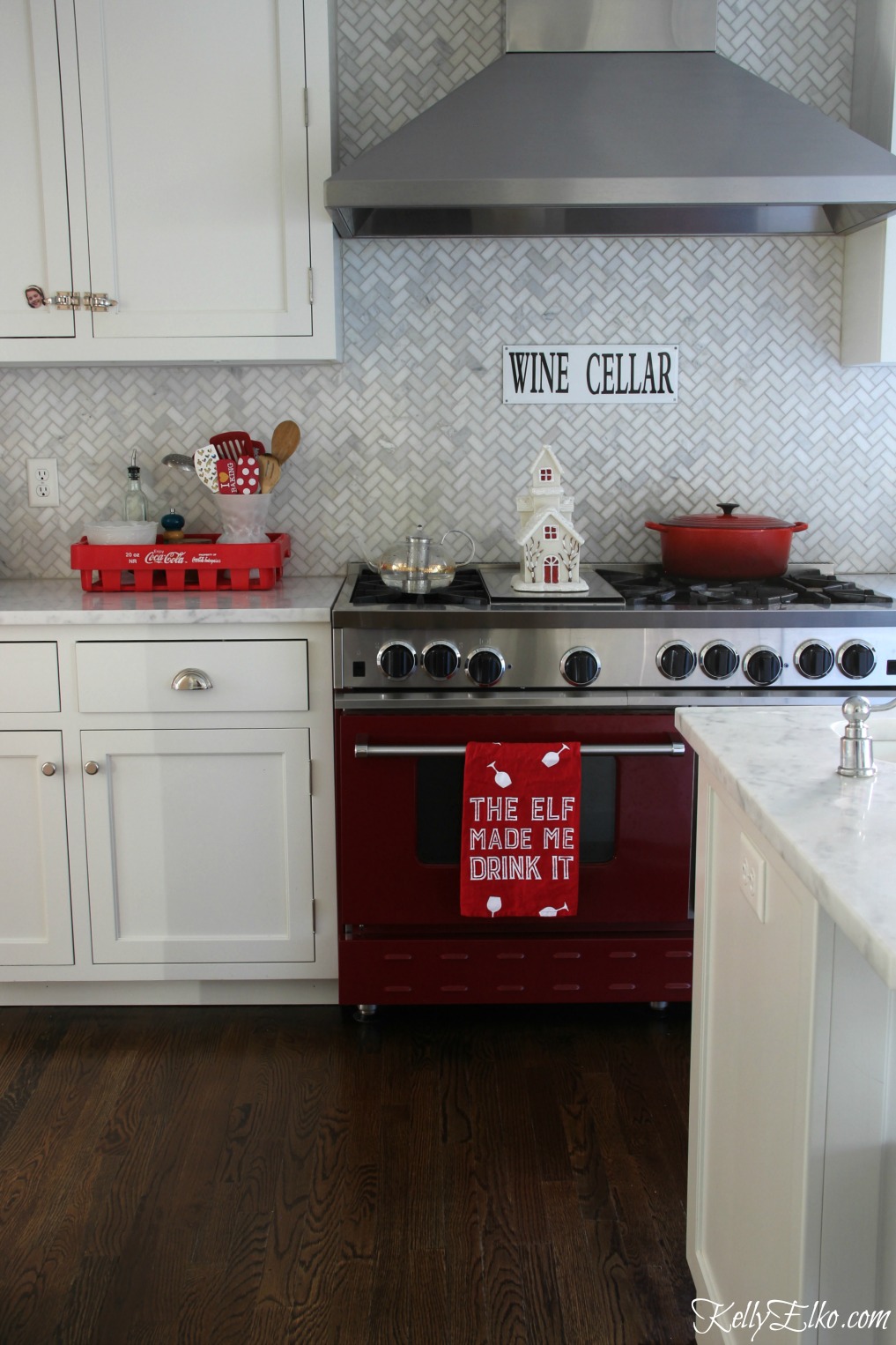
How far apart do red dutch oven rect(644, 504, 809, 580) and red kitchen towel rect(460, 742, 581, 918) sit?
2.01 ft

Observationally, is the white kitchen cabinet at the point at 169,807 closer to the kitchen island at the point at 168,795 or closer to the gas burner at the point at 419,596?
the kitchen island at the point at 168,795

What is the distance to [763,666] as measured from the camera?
98.3 inches

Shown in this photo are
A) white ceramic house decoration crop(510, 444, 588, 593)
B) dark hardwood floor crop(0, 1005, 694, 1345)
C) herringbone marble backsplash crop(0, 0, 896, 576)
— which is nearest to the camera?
dark hardwood floor crop(0, 1005, 694, 1345)

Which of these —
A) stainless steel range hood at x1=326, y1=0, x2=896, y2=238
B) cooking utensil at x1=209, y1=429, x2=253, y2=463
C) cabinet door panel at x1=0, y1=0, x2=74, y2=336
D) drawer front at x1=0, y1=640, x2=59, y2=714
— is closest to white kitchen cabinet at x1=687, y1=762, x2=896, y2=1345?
stainless steel range hood at x1=326, y1=0, x2=896, y2=238

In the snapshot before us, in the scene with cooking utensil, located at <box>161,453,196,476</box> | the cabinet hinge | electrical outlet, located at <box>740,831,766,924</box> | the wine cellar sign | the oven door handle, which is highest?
the cabinet hinge

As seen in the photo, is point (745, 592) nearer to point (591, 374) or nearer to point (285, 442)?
point (591, 374)

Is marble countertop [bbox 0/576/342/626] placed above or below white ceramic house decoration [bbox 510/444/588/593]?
below

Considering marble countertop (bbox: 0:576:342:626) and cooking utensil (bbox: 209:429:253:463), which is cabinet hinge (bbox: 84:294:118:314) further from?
marble countertop (bbox: 0:576:342:626)

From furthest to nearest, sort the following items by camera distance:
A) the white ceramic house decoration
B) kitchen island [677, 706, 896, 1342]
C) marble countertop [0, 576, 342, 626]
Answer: the white ceramic house decoration < marble countertop [0, 576, 342, 626] < kitchen island [677, 706, 896, 1342]

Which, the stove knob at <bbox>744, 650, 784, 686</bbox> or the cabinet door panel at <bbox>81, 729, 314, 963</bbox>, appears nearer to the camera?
the stove knob at <bbox>744, 650, 784, 686</bbox>

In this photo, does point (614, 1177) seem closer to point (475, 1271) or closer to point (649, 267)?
point (475, 1271)

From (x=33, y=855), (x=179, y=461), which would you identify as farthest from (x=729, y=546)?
(x=33, y=855)

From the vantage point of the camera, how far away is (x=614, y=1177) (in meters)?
2.10

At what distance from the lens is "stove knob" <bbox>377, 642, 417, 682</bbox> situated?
2.47 m
